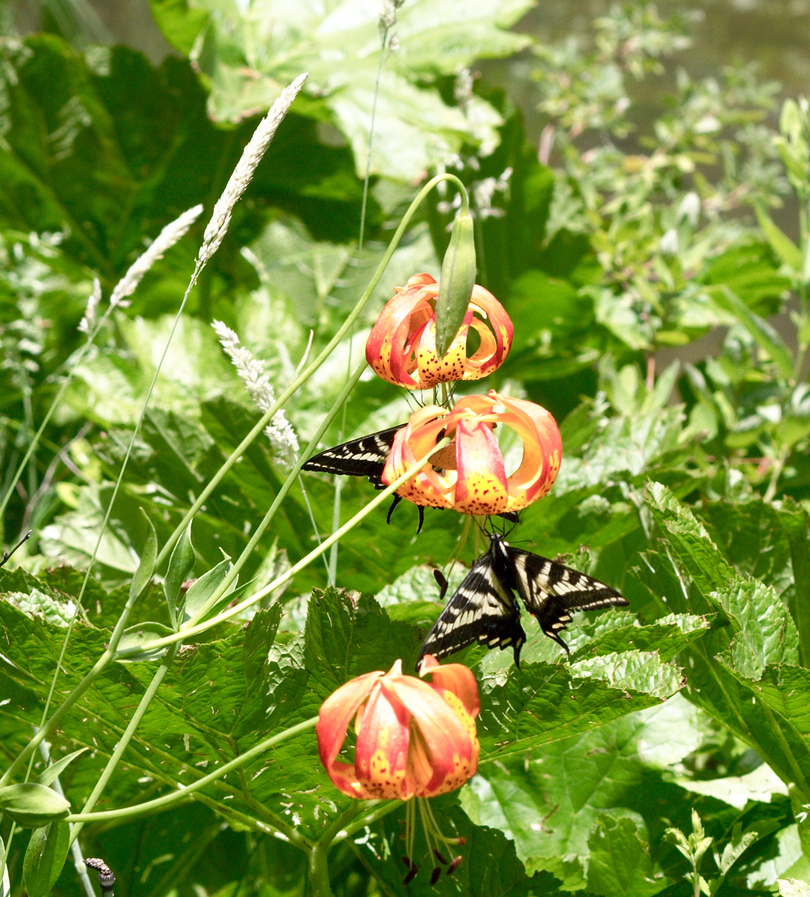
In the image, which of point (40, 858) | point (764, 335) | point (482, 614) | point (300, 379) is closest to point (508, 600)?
point (482, 614)

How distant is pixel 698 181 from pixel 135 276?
1.43 metres

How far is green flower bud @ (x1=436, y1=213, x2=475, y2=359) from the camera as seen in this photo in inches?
17.1

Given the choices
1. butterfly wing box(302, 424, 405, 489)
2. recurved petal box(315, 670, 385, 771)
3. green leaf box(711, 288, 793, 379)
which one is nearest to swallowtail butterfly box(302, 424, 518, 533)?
butterfly wing box(302, 424, 405, 489)

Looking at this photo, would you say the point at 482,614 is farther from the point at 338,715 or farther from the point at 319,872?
the point at 319,872

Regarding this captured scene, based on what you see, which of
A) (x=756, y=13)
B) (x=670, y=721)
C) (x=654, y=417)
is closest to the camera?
(x=670, y=721)

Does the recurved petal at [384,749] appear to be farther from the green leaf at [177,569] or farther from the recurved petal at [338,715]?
the green leaf at [177,569]

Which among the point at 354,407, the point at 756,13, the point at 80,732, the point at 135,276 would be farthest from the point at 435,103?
the point at 756,13

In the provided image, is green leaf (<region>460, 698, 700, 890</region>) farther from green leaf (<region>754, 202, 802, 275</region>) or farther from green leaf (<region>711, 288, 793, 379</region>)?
green leaf (<region>754, 202, 802, 275</region>)

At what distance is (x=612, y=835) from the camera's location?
0.55m

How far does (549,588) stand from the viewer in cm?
43

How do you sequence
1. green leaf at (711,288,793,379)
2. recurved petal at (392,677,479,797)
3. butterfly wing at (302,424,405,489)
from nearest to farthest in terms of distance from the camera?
recurved petal at (392,677,479,797), butterfly wing at (302,424,405,489), green leaf at (711,288,793,379)

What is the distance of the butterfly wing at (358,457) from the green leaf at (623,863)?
26 centimetres

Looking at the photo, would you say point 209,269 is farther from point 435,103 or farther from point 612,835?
point 612,835

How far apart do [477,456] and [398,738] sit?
0.46ft
